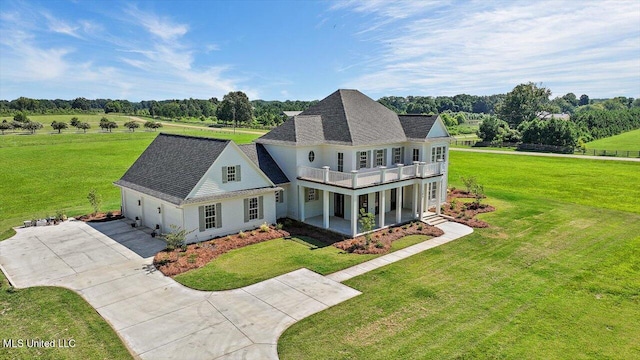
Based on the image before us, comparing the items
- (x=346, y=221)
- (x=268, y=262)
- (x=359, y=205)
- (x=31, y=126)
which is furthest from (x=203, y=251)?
(x=31, y=126)

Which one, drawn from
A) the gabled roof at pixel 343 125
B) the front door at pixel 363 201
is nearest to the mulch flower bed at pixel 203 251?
the front door at pixel 363 201

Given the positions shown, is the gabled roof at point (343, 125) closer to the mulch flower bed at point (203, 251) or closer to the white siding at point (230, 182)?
the white siding at point (230, 182)

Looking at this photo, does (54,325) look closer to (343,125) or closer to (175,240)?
(175,240)

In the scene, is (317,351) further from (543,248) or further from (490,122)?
(490,122)

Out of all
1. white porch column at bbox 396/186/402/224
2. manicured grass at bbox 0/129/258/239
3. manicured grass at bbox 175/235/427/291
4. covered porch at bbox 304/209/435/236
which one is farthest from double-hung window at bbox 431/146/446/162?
manicured grass at bbox 0/129/258/239

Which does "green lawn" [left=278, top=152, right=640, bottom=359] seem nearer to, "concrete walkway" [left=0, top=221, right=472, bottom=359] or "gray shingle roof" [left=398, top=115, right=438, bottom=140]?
"concrete walkway" [left=0, top=221, right=472, bottom=359]

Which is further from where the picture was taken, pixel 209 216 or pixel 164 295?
pixel 209 216
